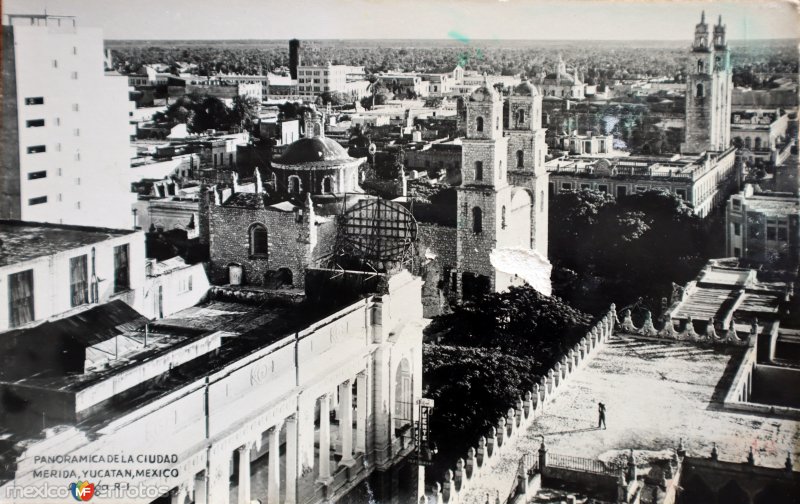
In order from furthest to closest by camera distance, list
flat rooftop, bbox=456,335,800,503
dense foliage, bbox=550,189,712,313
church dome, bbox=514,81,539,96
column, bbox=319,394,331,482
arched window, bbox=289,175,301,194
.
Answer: arched window, bbox=289,175,301,194 → church dome, bbox=514,81,539,96 → dense foliage, bbox=550,189,712,313 → flat rooftop, bbox=456,335,800,503 → column, bbox=319,394,331,482

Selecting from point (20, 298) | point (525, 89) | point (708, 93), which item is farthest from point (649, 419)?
point (20, 298)

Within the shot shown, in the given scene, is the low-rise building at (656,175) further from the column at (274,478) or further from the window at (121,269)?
the column at (274,478)

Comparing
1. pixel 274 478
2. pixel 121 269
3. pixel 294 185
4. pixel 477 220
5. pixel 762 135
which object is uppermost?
pixel 762 135

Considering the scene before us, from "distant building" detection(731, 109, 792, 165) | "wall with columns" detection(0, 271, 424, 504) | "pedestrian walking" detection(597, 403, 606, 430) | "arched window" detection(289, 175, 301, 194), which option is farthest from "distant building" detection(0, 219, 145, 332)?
"distant building" detection(731, 109, 792, 165)

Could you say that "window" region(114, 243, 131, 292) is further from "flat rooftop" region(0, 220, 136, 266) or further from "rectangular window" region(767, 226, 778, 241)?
"rectangular window" region(767, 226, 778, 241)

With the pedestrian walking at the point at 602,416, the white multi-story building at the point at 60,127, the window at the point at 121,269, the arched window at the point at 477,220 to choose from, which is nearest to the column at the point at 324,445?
the window at the point at 121,269

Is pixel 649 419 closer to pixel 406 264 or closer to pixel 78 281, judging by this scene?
pixel 406 264
